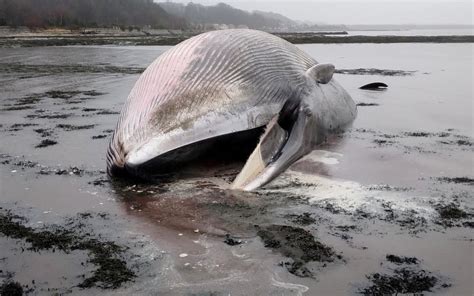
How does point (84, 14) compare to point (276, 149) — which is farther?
point (84, 14)

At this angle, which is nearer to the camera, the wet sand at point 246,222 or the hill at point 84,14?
the wet sand at point 246,222

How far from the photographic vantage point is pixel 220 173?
7613mm

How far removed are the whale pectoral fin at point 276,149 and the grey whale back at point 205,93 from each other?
21 cm

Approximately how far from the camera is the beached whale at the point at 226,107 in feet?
21.9

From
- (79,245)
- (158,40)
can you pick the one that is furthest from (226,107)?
(158,40)

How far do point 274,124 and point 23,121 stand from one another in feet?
21.2

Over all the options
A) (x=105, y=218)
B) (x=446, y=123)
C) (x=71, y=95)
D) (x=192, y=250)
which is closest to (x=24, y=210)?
(x=105, y=218)

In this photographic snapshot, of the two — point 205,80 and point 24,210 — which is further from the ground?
point 205,80

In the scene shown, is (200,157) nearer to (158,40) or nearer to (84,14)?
(158,40)

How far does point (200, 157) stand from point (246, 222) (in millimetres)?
1749

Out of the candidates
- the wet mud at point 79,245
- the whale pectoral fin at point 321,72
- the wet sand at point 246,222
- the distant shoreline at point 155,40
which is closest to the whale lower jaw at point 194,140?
the wet sand at point 246,222

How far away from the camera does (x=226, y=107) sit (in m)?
7.17

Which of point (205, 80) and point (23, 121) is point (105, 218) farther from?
point (23, 121)

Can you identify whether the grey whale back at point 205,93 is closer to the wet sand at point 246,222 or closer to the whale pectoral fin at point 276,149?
the whale pectoral fin at point 276,149
